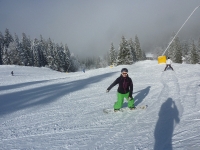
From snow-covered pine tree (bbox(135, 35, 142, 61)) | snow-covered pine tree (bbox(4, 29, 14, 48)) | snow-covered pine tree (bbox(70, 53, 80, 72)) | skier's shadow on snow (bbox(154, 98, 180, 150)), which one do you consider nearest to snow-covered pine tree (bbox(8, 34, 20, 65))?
snow-covered pine tree (bbox(4, 29, 14, 48))

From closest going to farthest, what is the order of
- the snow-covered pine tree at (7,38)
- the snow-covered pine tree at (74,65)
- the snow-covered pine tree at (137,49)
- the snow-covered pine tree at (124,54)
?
the snow-covered pine tree at (124,54) → the snow-covered pine tree at (137,49) → the snow-covered pine tree at (7,38) → the snow-covered pine tree at (74,65)

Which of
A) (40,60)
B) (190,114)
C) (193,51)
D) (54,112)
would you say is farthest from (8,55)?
(190,114)

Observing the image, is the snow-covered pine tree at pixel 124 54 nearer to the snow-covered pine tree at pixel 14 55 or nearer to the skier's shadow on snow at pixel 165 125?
the snow-covered pine tree at pixel 14 55

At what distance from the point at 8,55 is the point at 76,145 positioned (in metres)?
76.5

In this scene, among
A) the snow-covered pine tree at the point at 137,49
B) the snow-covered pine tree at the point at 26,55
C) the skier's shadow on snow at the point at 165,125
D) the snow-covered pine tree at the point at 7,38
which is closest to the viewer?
the skier's shadow on snow at the point at 165,125

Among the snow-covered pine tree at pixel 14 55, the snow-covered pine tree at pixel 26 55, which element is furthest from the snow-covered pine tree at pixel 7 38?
the snow-covered pine tree at pixel 14 55

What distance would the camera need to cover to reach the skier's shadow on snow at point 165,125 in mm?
4638

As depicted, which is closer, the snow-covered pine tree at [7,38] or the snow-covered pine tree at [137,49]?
the snow-covered pine tree at [137,49]

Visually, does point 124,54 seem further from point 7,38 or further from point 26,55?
point 7,38

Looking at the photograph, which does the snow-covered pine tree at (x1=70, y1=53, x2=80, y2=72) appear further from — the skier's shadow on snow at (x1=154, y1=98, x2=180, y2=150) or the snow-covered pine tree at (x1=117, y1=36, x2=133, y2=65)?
the skier's shadow on snow at (x1=154, y1=98, x2=180, y2=150)

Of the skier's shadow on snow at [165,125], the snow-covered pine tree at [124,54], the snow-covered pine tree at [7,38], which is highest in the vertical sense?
the snow-covered pine tree at [7,38]

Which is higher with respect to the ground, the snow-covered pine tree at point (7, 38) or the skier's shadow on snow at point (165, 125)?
the snow-covered pine tree at point (7, 38)

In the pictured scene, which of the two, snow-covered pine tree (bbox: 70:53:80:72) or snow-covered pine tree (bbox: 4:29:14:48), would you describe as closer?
snow-covered pine tree (bbox: 4:29:14:48)

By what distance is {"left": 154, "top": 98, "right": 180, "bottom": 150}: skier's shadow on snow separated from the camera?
183 inches
